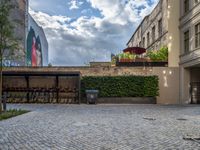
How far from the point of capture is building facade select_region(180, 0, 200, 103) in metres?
23.2

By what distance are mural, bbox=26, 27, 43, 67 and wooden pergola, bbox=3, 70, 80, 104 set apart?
1505 cm

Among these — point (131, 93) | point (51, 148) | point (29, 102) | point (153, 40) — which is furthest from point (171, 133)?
point (153, 40)

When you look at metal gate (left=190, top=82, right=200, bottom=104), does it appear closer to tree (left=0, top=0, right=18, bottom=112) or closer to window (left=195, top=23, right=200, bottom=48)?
window (left=195, top=23, right=200, bottom=48)

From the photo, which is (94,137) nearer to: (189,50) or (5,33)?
(5,33)

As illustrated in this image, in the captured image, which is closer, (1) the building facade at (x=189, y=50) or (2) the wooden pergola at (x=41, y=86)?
(1) the building facade at (x=189, y=50)

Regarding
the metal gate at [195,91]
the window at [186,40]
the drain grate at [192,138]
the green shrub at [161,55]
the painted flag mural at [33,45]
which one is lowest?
the drain grate at [192,138]

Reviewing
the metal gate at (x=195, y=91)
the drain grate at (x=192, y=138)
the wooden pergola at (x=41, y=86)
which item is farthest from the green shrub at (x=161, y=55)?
the drain grate at (x=192, y=138)

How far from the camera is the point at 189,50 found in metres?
24.2

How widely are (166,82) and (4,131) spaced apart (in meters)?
18.4

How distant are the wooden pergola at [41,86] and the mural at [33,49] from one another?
15.0 m

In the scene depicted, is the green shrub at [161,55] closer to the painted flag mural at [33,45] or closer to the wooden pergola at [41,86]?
the wooden pergola at [41,86]

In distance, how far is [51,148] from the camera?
7.21 metres

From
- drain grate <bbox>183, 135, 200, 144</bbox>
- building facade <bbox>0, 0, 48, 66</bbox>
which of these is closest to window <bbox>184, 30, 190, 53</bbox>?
drain grate <bbox>183, 135, 200, 144</bbox>

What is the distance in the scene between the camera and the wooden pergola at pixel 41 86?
25500 mm
